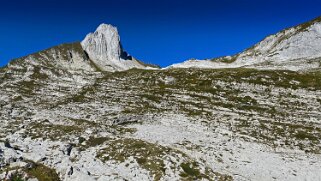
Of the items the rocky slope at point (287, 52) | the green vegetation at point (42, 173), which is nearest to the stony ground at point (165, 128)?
the green vegetation at point (42, 173)

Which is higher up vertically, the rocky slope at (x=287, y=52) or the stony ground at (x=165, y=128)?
the rocky slope at (x=287, y=52)

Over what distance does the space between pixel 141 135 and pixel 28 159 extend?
53.6 feet

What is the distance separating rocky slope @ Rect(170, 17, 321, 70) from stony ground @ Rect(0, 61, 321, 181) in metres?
37.8

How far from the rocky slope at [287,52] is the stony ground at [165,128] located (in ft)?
124

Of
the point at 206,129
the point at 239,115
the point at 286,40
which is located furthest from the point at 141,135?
the point at 286,40

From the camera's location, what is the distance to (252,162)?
38.1 metres

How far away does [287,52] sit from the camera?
126 meters

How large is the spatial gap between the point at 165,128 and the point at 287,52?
301ft

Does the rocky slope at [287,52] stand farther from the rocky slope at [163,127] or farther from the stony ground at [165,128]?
the stony ground at [165,128]

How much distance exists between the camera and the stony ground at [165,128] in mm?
34062

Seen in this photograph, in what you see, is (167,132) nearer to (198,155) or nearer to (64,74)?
(198,155)

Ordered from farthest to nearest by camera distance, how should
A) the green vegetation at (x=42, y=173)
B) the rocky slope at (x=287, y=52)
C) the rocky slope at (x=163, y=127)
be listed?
the rocky slope at (x=287, y=52)
the rocky slope at (x=163, y=127)
the green vegetation at (x=42, y=173)

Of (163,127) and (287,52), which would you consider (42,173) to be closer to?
(163,127)

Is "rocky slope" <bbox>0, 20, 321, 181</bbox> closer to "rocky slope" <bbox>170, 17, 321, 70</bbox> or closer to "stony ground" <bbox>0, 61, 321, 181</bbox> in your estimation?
"stony ground" <bbox>0, 61, 321, 181</bbox>
